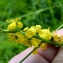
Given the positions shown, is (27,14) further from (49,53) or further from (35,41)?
(35,41)

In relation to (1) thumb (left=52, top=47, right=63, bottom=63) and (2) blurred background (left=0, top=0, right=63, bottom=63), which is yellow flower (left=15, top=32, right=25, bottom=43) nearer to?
(1) thumb (left=52, top=47, right=63, bottom=63)

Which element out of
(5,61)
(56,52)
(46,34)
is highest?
(46,34)

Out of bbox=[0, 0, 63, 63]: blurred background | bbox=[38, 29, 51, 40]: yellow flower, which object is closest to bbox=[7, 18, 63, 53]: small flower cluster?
bbox=[38, 29, 51, 40]: yellow flower

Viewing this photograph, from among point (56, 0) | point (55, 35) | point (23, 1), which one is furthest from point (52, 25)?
point (55, 35)

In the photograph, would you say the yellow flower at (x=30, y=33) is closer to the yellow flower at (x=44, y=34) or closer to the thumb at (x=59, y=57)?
the yellow flower at (x=44, y=34)

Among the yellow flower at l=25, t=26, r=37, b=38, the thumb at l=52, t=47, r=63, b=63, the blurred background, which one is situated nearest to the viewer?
the yellow flower at l=25, t=26, r=37, b=38

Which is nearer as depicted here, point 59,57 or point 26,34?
point 26,34

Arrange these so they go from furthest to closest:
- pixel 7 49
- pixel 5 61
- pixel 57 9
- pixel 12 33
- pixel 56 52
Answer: pixel 57 9, pixel 7 49, pixel 5 61, pixel 56 52, pixel 12 33

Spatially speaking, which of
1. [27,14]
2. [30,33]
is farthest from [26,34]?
[27,14]

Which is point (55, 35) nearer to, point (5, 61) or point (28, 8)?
point (5, 61)
